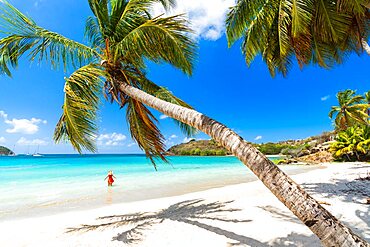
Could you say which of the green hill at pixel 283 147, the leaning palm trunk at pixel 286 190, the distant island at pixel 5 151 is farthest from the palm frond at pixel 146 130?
the distant island at pixel 5 151

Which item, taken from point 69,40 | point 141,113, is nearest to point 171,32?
point 141,113

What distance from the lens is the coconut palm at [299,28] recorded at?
182 inches

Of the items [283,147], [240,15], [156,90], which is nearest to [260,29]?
[240,15]

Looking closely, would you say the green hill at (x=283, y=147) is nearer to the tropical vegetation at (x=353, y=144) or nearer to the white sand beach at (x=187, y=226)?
the tropical vegetation at (x=353, y=144)

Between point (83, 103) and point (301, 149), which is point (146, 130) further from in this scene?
point (301, 149)

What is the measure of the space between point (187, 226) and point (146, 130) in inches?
85.0

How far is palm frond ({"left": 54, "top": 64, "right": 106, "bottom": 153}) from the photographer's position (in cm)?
388

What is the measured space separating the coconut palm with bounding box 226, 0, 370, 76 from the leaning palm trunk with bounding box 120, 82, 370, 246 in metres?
2.66

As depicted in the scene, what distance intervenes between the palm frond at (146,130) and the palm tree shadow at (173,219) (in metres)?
1.46

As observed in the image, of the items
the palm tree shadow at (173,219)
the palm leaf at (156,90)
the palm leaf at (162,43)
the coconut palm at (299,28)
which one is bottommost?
the palm tree shadow at (173,219)

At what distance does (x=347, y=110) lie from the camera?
870 inches

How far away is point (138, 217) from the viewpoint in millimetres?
5805

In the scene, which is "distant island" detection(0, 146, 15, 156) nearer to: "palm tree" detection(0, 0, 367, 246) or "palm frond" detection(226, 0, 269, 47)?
"palm tree" detection(0, 0, 367, 246)

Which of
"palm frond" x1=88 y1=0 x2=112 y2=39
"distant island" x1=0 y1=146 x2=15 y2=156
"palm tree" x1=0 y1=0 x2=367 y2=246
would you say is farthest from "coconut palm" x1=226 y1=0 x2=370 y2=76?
"distant island" x1=0 y1=146 x2=15 y2=156
